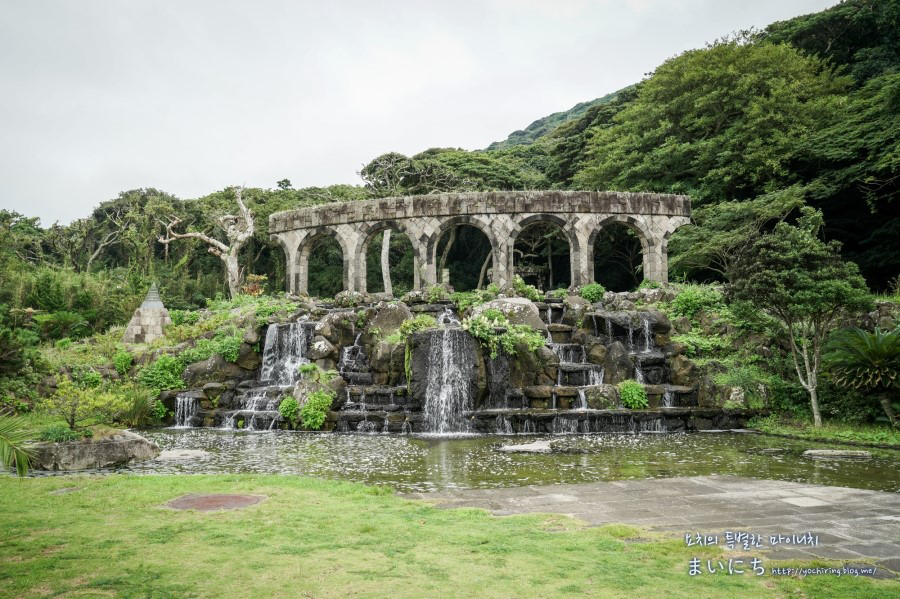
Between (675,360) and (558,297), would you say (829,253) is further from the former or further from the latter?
(558,297)

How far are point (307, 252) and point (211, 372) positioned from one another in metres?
10.3

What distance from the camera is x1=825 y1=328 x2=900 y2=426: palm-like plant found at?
40.6 feet

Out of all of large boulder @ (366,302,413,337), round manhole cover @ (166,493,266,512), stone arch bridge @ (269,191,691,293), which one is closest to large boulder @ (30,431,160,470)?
round manhole cover @ (166,493,266,512)

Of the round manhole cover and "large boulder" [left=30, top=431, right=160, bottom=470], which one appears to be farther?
"large boulder" [left=30, top=431, right=160, bottom=470]

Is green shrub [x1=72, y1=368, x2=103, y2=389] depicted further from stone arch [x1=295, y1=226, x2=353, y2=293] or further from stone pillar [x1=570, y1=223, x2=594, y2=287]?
stone pillar [x1=570, y1=223, x2=594, y2=287]

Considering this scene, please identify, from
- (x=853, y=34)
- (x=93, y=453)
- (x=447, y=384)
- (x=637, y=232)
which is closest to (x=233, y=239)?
(x=447, y=384)

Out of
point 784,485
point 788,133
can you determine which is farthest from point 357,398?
point 788,133

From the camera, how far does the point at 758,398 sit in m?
Result: 15.2

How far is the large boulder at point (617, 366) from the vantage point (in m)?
16.8

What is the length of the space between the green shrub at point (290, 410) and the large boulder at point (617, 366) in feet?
26.9

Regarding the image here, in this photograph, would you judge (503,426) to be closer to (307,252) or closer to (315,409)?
(315,409)

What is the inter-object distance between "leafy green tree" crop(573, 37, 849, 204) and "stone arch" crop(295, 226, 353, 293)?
12.9 metres

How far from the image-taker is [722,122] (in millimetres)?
27922

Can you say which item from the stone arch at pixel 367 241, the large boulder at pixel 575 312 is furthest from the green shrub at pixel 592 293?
the stone arch at pixel 367 241
